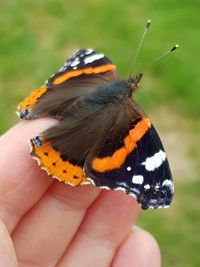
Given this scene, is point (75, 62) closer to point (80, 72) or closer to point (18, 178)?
point (80, 72)

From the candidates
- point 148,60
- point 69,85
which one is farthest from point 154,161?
point 148,60

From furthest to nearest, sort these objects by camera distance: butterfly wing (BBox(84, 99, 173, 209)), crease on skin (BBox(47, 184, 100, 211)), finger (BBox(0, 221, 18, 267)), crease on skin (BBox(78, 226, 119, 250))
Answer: crease on skin (BBox(78, 226, 119, 250)) → crease on skin (BBox(47, 184, 100, 211)) → butterfly wing (BBox(84, 99, 173, 209)) → finger (BBox(0, 221, 18, 267))

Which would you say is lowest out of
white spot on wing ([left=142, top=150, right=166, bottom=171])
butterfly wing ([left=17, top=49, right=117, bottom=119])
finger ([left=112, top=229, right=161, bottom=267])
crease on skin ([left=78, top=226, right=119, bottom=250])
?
finger ([left=112, top=229, right=161, bottom=267])

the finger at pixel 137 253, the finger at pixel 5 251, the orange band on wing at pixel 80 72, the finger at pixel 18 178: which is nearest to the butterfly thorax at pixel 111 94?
the orange band on wing at pixel 80 72

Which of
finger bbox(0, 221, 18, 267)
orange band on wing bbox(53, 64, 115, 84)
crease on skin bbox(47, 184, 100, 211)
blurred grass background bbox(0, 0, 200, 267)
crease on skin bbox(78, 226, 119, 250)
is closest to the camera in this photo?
finger bbox(0, 221, 18, 267)

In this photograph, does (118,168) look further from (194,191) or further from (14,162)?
(194,191)

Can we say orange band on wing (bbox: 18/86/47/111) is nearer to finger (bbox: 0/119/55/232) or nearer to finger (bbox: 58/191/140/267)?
finger (bbox: 0/119/55/232)

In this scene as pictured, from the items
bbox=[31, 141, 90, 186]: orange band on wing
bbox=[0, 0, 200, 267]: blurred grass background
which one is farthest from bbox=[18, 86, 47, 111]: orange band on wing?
bbox=[0, 0, 200, 267]: blurred grass background

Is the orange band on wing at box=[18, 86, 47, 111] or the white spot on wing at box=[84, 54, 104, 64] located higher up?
the white spot on wing at box=[84, 54, 104, 64]
